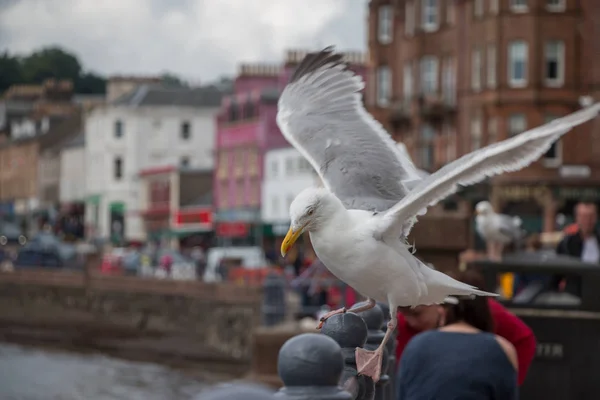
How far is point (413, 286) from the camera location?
4.70 m

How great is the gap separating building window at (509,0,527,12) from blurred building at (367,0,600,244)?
0.10 ft

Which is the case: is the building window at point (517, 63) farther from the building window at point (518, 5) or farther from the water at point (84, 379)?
the water at point (84, 379)

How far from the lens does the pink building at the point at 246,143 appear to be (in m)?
59.3

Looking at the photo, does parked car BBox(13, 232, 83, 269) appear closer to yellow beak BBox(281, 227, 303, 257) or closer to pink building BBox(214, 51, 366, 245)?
pink building BBox(214, 51, 366, 245)

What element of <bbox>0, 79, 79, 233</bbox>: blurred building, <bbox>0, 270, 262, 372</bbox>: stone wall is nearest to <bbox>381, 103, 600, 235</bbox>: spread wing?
<bbox>0, 270, 262, 372</bbox>: stone wall

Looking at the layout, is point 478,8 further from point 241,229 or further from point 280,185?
point 241,229

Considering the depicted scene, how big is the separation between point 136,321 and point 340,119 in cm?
4132

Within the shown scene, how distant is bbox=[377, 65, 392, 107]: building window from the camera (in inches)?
1797

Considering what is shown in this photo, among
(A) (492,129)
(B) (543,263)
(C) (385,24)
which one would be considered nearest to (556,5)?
(A) (492,129)

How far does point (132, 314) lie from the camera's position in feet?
155

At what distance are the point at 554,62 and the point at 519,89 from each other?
4.17 feet

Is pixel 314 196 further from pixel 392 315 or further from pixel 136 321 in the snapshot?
pixel 136 321

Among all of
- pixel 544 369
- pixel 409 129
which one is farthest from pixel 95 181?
pixel 544 369

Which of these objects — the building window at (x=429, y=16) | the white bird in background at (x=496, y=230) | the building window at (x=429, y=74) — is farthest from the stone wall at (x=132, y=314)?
the white bird in background at (x=496, y=230)
